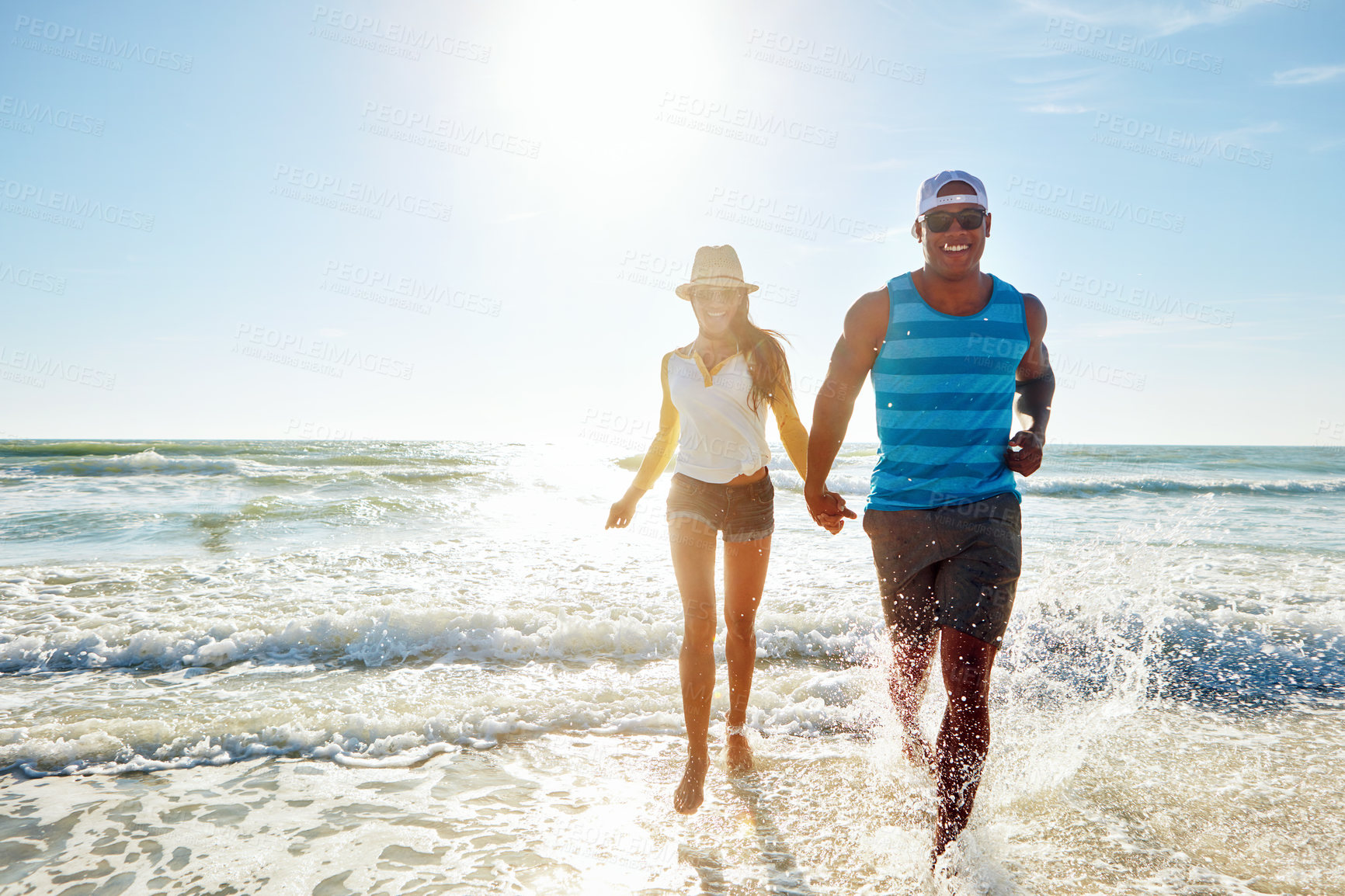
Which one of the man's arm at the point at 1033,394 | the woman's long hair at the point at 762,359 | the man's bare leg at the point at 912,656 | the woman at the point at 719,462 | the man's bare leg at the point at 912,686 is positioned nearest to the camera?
the man's arm at the point at 1033,394

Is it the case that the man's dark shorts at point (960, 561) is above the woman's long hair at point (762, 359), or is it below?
below

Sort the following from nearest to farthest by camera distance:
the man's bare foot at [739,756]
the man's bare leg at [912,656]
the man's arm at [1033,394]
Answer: the man's arm at [1033,394] < the man's bare leg at [912,656] < the man's bare foot at [739,756]

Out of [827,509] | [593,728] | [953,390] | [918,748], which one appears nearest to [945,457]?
[953,390]

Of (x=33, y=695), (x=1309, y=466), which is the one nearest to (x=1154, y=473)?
(x=1309, y=466)

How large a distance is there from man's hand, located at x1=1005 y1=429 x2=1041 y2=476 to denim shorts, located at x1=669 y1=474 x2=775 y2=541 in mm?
1040

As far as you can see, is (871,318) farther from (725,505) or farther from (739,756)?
(739,756)

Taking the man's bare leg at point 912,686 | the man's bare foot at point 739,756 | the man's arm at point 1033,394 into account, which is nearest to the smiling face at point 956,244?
the man's arm at point 1033,394

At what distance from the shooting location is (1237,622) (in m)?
6.00

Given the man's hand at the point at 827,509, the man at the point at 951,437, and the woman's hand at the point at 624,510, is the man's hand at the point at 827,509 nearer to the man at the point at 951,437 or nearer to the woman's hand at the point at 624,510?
the man at the point at 951,437

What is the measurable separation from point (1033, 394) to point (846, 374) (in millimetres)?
779

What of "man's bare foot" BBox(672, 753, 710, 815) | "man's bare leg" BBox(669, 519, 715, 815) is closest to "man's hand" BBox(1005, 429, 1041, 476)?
"man's bare leg" BBox(669, 519, 715, 815)

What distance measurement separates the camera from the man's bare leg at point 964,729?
7.84ft

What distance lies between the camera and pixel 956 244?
2.48 metres

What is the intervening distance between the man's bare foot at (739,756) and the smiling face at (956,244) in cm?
243
